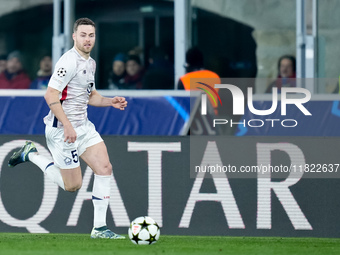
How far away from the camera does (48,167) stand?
933cm

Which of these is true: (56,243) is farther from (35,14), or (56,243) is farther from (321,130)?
(35,14)

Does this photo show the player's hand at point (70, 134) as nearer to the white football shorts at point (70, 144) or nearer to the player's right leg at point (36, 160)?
the white football shorts at point (70, 144)

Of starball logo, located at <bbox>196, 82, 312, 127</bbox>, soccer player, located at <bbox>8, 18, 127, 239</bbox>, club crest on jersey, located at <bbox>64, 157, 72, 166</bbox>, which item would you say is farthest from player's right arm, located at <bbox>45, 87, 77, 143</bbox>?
starball logo, located at <bbox>196, 82, 312, 127</bbox>

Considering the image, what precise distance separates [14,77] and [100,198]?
16.6 ft

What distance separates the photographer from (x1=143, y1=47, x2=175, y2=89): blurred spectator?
522 inches

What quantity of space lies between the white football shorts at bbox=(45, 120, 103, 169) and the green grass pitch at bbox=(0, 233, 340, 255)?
719 millimetres

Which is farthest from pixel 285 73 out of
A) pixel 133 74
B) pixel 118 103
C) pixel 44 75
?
pixel 118 103

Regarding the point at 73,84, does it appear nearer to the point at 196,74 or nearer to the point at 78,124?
the point at 78,124

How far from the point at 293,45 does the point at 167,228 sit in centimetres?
516

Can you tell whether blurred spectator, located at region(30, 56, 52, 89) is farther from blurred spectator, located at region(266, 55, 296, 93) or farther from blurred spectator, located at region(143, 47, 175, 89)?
blurred spectator, located at region(266, 55, 296, 93)

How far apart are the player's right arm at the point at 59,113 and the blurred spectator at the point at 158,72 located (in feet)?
14.7

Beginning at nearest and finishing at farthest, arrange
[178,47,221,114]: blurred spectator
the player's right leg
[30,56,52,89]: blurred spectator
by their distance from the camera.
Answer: the player's right leg < [178,47,221,114]: blurred spectator < [30,56,52,89]: blurred spectator

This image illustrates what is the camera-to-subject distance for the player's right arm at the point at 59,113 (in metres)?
8.58

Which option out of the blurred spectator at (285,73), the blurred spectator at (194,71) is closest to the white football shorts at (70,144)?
the blurred spectator at (194,71)
